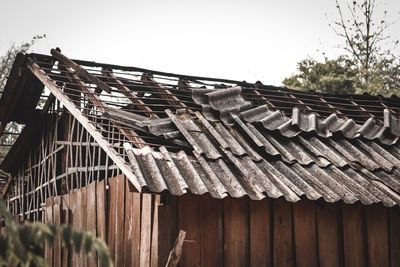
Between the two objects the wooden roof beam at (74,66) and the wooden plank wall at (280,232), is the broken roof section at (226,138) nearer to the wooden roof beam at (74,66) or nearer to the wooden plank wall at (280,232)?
the wooden roof beam at (74,66)

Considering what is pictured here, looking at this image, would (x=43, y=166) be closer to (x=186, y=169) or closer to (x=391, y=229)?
(x=186, y=169)

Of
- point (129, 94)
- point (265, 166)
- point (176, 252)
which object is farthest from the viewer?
point (129, 94)

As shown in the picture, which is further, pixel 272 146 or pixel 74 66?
pixel 74 66

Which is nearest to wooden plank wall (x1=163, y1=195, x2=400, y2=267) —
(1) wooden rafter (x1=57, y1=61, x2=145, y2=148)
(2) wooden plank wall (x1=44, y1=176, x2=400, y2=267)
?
(2) wooden plank wall (x1=44, y1=176, x2=400, y2=267)

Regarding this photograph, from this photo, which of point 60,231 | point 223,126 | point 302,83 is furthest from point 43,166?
point 302,83

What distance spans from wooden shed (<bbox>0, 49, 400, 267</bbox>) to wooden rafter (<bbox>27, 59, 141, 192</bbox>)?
2 centimetres

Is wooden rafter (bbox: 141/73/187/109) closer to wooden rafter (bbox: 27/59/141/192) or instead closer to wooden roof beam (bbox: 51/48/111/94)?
wooden roof beam (bbox: 51/48/111/94)

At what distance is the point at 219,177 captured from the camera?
5.57m

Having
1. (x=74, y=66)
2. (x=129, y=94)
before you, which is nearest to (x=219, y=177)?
(x=129, y=94)

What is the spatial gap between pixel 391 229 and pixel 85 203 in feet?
14.9

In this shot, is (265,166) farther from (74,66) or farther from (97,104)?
(74,66)

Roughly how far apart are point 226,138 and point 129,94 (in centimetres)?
227

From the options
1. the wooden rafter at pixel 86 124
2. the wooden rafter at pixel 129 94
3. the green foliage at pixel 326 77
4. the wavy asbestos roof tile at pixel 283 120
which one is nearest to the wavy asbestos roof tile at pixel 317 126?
the wavy asbestos roof tile at pixel 283 120

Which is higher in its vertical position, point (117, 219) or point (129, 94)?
point (129, 94)
